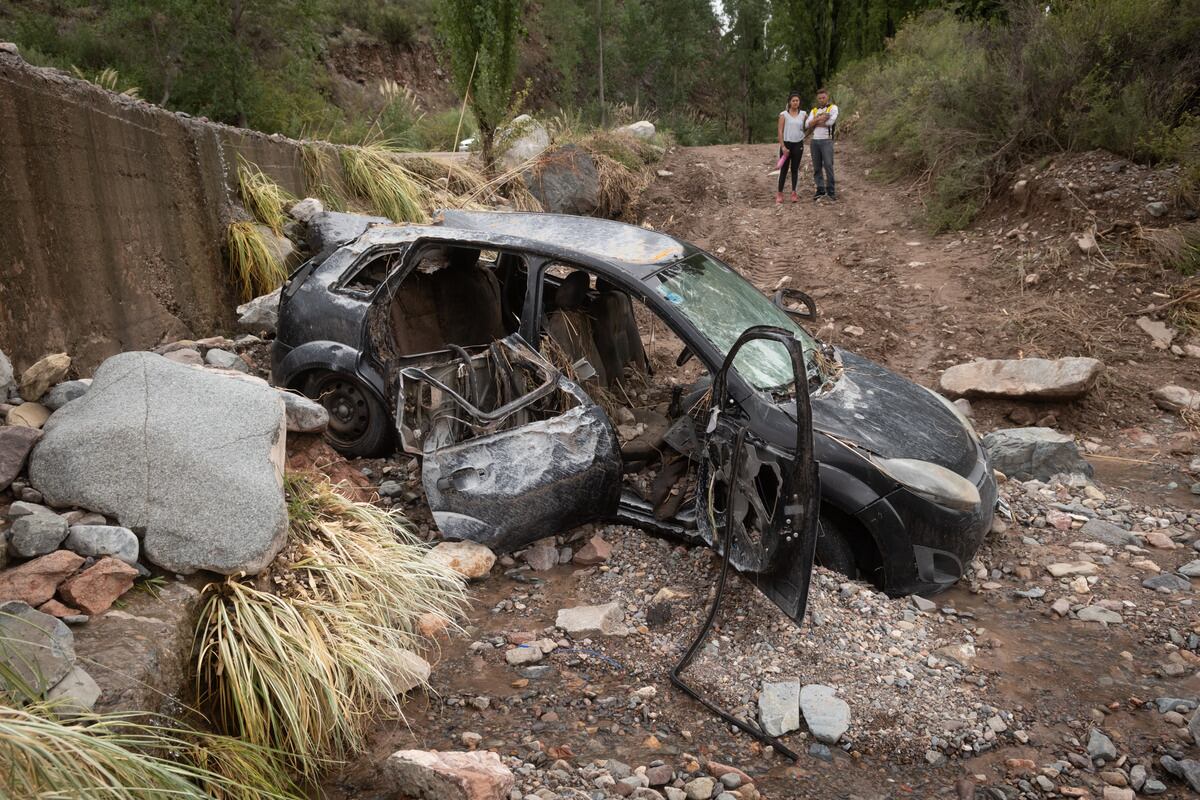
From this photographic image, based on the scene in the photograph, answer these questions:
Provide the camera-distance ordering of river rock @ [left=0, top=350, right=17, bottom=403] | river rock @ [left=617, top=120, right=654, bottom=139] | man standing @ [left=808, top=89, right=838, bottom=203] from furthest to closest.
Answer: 1. river rock @ [left=617, top=120, right=654, bottom=139]
2. man standing @ [left=808, top=89, right=838, bottom=203]
3. river rock @ [left=0, top=350, right=17, bottom=403]

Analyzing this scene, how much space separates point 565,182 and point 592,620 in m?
8.57

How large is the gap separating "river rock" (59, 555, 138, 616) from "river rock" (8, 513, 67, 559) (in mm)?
172

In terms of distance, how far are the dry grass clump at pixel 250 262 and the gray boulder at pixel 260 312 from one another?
280mm

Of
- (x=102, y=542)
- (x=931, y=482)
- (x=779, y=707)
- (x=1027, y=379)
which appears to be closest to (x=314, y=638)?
(x=102, y=542)

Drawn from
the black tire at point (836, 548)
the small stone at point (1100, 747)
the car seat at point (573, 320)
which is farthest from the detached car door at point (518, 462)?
the small stone at point (1100, 747)

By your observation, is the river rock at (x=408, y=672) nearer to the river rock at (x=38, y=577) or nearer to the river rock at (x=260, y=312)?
the river rock at (x=38, y=577)

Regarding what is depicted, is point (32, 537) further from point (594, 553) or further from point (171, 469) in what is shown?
point (594, 553)

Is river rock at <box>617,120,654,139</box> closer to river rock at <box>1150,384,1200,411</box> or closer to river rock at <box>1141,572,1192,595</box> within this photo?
river rock at <box>1150,384,1200,411</box>

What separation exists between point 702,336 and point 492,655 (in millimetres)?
1816

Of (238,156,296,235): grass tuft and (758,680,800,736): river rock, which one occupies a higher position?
(238,156,296,235): grass tuft

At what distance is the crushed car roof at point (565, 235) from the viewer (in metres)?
4.28

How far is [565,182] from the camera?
11102 millimetres

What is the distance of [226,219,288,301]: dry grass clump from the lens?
6.47 m

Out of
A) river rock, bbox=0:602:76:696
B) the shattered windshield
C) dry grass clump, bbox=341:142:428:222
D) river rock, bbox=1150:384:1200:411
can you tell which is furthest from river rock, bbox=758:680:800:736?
dry grass clump, bbox=341:142:428:222
